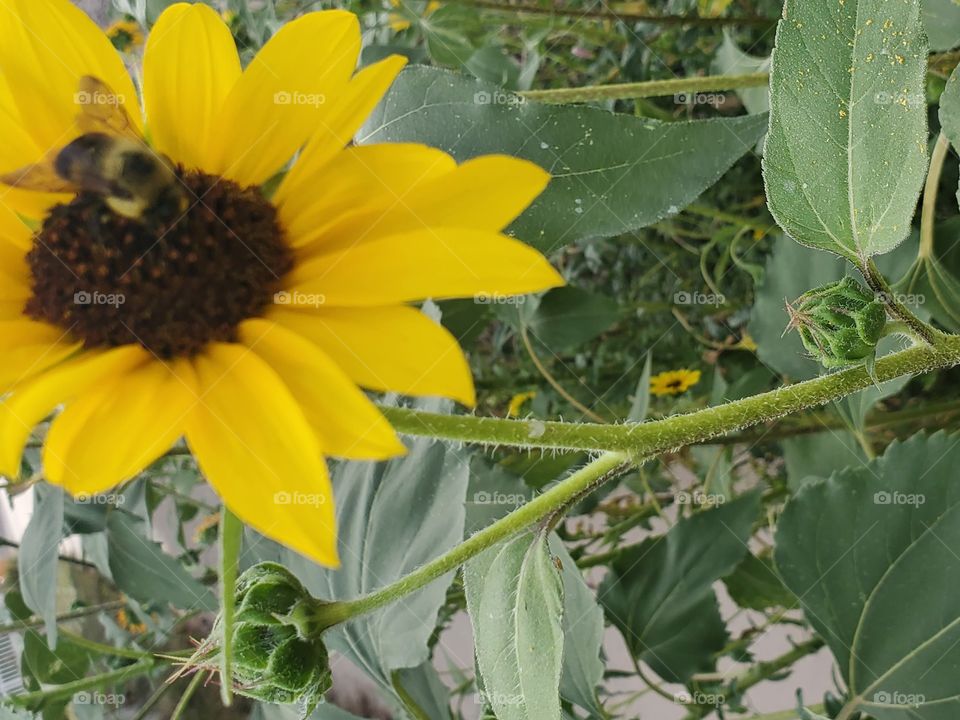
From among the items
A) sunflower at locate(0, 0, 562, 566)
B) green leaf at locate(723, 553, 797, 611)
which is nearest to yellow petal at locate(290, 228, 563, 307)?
sunflower at locate(0, 0, 562, 566)

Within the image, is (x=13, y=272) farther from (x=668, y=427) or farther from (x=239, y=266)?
(x=668, y=427)

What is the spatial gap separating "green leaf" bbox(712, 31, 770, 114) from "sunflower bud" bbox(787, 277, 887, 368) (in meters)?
0.26

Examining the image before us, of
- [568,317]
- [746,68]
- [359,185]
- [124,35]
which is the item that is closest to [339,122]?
[359,185]

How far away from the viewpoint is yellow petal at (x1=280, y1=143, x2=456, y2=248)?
0.26 m

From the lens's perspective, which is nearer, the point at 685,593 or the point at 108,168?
the point at 108,168

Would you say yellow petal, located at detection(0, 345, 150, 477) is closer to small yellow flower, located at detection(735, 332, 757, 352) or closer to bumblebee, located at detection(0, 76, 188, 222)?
bumblebee, located at detection(0, 76, 188, 222)

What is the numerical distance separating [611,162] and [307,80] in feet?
0.38

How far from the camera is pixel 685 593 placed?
0.55 meters

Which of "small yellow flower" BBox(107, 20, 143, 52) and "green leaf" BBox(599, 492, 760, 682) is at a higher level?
"small yellow flower" BBox(107, 20, 143, 52)

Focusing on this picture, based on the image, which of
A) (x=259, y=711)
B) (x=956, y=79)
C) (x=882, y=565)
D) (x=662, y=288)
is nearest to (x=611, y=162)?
(x=956, y=79)

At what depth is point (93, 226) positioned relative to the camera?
27cm

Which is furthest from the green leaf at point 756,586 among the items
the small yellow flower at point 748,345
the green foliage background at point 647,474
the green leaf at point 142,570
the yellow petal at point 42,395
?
the yellow petal at point 42,395

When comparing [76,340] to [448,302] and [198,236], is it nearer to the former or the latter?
[198,236]

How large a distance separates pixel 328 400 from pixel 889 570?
0.29m
